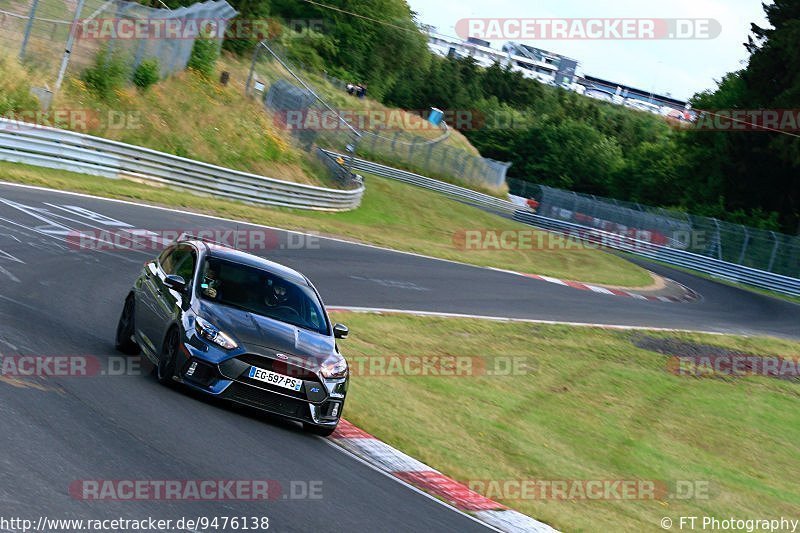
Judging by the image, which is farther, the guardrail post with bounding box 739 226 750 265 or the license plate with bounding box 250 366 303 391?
the guardrail post with bounding box 739 226 750 265

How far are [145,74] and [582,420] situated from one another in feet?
70.0

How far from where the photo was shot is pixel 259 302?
10.9m

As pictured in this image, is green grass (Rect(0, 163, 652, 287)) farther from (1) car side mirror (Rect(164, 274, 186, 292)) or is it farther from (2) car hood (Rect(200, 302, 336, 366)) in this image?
(2) car hood (Rect(200, 302, 336, 366))

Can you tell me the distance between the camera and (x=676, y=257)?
53.2 m

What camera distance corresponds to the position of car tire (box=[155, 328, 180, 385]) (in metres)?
10.0

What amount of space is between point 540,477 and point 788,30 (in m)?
57.3

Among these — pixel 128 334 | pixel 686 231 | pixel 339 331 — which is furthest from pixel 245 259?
pixel 686 231

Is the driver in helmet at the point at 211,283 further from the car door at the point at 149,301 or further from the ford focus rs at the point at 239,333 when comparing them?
the car door at the point at 149,301

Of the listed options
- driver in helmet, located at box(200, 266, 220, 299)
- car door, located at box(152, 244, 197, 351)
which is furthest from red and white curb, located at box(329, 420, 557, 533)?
car door, located at box(152, 244, 197, 351)

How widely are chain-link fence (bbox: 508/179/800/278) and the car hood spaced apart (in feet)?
141

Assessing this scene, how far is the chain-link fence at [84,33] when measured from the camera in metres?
28.3

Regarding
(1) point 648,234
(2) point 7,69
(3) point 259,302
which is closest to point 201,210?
(2) point 7,69

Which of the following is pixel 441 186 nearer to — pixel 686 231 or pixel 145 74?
pixel 686 231

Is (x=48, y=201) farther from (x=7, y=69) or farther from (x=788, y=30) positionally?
(x=788, y=30)
